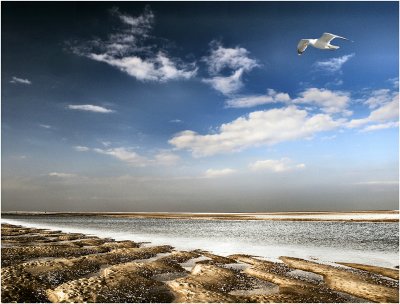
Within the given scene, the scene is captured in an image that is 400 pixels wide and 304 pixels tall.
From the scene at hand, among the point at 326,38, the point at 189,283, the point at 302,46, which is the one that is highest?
the point at 302,46

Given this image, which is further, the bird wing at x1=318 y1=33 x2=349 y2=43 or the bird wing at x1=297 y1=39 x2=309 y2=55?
the bird wing at x1=297 y1=39 x2=309 y2=55

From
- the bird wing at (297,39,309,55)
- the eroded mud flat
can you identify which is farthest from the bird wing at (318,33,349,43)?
the eroded mud flat

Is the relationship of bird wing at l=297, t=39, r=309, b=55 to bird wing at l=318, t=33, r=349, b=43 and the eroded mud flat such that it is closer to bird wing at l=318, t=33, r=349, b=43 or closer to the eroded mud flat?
bird wing at l=318, t=33, r=349, b=43

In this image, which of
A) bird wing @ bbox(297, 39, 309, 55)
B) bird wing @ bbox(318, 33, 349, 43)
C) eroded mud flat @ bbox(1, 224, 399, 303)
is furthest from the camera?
bird wing @ bbox(297, 39, 309, 55)

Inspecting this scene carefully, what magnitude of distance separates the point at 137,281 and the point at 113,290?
5.58ft

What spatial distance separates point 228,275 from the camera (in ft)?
55.6

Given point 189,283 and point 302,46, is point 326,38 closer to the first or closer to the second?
point 302,46

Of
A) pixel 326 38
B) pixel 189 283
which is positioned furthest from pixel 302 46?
pixel 189 283

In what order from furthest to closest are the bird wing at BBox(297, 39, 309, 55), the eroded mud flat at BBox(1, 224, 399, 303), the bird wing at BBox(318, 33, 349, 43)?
1. the bird wing at BBox(297, 39, 309, 55)
2. the bird wing at BBox(318, 33, 349, 43)
3. the eroded mud flat at BBox(1, 224, 399, 303)

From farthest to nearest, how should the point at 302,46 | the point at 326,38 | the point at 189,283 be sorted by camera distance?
the point at 302,46, the point at 326,38, the point at 189,283

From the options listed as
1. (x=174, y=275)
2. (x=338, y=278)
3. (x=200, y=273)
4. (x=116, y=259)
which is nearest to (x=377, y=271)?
(x=338, y=278)

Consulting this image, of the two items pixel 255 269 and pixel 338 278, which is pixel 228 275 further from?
pixel 338 278

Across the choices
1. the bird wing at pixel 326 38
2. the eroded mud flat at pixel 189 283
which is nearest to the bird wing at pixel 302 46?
the bird wing at pixel 326 38

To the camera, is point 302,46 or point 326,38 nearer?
point 326,38
